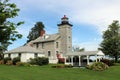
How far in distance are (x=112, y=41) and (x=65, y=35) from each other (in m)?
11.8

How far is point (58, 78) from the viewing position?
26.7m

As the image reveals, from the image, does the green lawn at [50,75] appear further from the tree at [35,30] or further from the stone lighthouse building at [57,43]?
the tree at [35,30]

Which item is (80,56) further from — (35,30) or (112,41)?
(35,30)

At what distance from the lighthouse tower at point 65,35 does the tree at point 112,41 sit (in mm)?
8657

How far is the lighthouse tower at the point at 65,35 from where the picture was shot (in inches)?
2504

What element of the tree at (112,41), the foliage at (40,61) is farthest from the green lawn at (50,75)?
the tree at (112,41)

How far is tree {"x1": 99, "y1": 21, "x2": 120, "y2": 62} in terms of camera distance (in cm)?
6450

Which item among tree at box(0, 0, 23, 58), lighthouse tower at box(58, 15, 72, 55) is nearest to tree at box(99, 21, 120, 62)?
lighthouse tower at box(58, 15, 72, 55)

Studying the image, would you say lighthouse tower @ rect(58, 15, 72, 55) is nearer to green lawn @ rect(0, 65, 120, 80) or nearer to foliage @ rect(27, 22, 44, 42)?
green lawn @ rect(0, 65, 120, 80)

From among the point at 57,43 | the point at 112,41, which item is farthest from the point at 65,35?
the point at 112,41

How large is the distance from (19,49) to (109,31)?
23742 millimetres

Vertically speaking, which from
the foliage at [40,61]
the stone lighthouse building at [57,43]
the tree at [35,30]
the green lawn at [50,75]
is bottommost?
the green lawn at [50,75]

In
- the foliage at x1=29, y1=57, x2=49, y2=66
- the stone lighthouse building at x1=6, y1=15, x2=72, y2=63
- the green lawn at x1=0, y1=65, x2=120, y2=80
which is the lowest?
the green lawn at x1=0, y1=65, x2=120, y2=80

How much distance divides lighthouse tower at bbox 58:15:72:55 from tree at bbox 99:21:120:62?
866 cm
